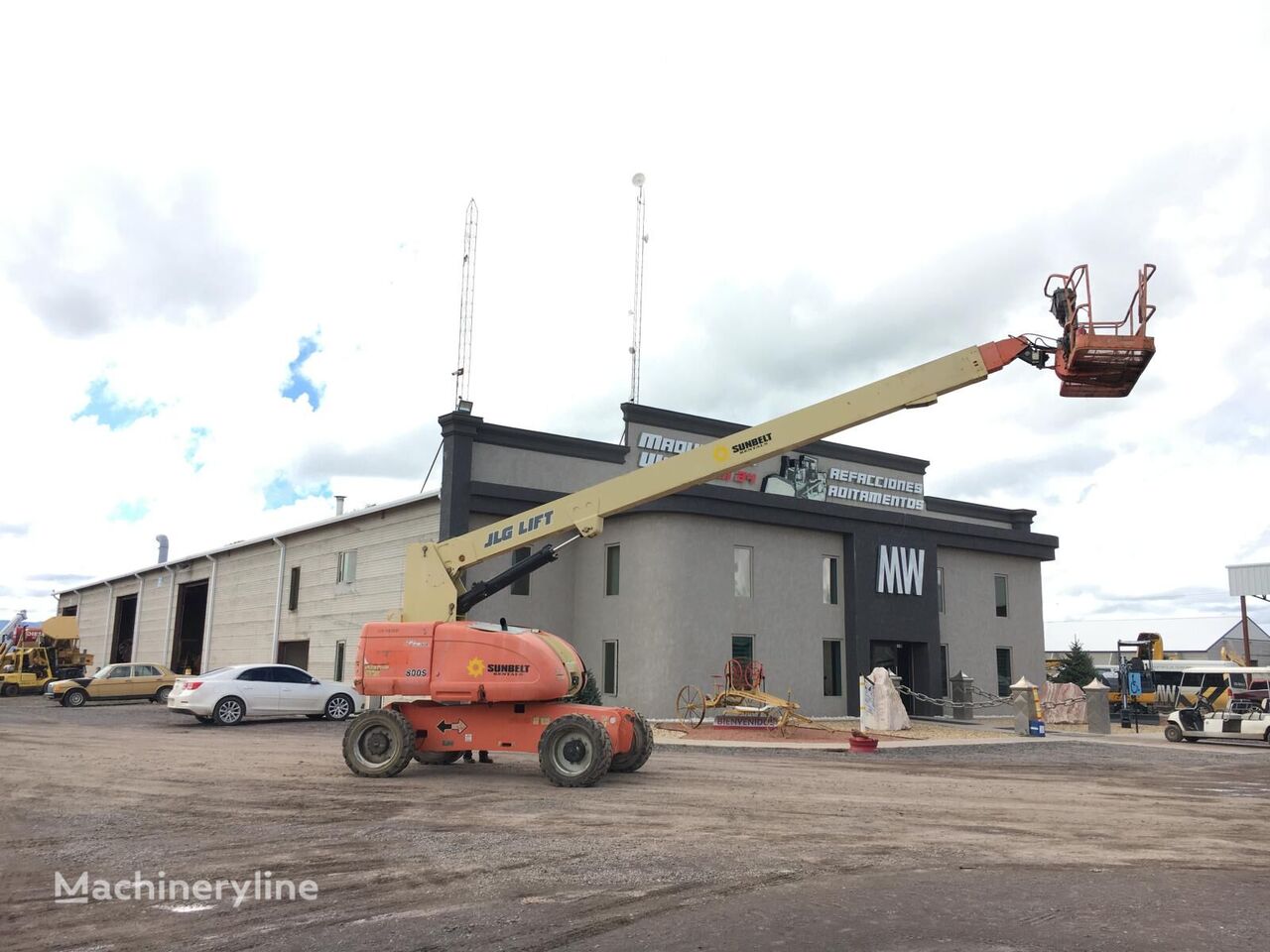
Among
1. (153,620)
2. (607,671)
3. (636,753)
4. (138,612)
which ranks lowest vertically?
(636,753)

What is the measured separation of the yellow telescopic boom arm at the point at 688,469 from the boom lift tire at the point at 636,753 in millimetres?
2912

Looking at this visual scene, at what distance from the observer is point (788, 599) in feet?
94.2

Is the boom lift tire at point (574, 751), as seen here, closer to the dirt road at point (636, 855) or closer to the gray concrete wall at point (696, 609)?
the dirt road at point (636, 855)

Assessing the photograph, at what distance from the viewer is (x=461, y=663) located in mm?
13438

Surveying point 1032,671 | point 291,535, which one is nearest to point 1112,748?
point 1032,671

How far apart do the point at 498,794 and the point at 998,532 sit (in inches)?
1064

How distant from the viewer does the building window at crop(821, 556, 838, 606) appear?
1174 inches

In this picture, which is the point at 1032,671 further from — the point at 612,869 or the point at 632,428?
the point at 612,869

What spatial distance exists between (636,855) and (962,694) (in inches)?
1026

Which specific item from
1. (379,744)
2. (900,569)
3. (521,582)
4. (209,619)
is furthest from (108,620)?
(379,744)

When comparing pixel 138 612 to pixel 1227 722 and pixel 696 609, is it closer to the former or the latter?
pixel 696 609

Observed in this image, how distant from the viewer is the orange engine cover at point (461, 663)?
1317 centimetres

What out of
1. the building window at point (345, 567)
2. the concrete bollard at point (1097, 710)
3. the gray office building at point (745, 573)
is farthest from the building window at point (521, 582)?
the concrete bollard at point (1097, 710)

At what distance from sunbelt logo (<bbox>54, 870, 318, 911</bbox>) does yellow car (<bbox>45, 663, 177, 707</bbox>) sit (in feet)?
89.0
